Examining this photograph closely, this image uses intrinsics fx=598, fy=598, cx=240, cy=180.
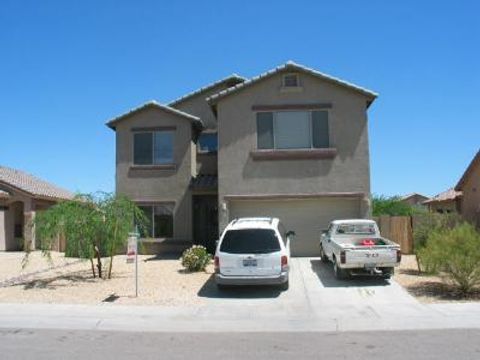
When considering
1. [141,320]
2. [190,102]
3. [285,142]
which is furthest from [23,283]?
[190,102]

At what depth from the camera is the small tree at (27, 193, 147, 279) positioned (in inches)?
656

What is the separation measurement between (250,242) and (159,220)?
11.4m

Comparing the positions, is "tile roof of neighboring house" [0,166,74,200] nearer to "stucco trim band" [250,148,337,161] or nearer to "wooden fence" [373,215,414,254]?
"stucco trim band" [250,148,337,161]

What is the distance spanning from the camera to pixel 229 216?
2234 centimetres

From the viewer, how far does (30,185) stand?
32875 millimetres

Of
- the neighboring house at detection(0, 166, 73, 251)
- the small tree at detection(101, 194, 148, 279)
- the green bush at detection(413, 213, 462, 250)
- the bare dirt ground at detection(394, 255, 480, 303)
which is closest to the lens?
the bare dirt ground at detection(394, 255, 480, 303)

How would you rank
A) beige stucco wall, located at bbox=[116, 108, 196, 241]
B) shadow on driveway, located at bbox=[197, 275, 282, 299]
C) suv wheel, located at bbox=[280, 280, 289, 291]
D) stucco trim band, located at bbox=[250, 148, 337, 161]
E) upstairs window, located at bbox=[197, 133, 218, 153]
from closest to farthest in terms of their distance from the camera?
shadow on driveway, located at bbox=[197, 275, 282, 299], suv wheel, located at bbox=[280, 280, 289, 291], stucco trim band, located at bbox=[250, 148, 337, 161], beige stucco wall, located at bbox=[116, 108, 196, 241], upstairs window, located at bbox=[197, 133, 218, 153]

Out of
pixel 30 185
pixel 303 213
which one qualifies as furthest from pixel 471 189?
pixel 30 185

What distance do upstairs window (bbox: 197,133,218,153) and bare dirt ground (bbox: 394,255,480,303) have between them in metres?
11.4

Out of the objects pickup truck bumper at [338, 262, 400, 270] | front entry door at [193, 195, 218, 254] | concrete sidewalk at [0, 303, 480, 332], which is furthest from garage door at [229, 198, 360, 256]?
concrete sidewalk at [0, 303, 480, 332]

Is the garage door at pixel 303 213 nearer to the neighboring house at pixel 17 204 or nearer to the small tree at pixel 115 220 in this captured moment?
the small tree at pixel 115 220

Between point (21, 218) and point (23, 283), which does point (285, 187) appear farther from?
point (21, 218)

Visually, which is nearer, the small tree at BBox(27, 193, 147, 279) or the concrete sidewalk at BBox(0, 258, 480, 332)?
the concrete sidewalk at BBox(0, 258, 480, 332)

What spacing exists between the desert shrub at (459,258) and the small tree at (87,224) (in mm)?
8551
